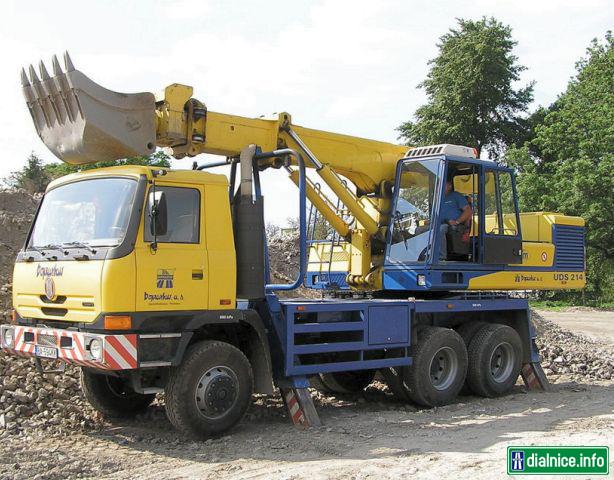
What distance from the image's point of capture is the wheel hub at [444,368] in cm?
1048

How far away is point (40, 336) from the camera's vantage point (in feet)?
25.5

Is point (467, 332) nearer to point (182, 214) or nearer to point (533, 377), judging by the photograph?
point (533, 377)

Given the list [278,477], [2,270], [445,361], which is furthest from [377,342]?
[2,270]

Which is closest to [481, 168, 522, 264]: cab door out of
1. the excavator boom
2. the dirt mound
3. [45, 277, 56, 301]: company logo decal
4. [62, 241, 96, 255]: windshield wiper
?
the excavator boom

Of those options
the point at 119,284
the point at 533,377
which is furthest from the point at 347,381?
the point at 119,284

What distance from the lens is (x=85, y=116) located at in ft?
25.2

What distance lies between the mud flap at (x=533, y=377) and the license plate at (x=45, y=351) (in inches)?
296

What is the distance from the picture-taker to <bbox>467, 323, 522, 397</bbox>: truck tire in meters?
11.0

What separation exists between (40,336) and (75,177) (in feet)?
5.86

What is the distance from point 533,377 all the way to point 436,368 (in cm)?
232

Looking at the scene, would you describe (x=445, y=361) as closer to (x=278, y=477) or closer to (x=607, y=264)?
(x=278, y=477)

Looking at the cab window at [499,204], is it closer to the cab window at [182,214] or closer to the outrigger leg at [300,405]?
the outrigger leg at [300,405]

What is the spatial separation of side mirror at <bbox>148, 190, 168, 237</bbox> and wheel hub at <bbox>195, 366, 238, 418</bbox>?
1.60 m

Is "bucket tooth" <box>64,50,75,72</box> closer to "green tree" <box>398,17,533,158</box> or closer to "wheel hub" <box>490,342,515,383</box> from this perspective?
"wheel hub" <box>490,342,515,383</box>
